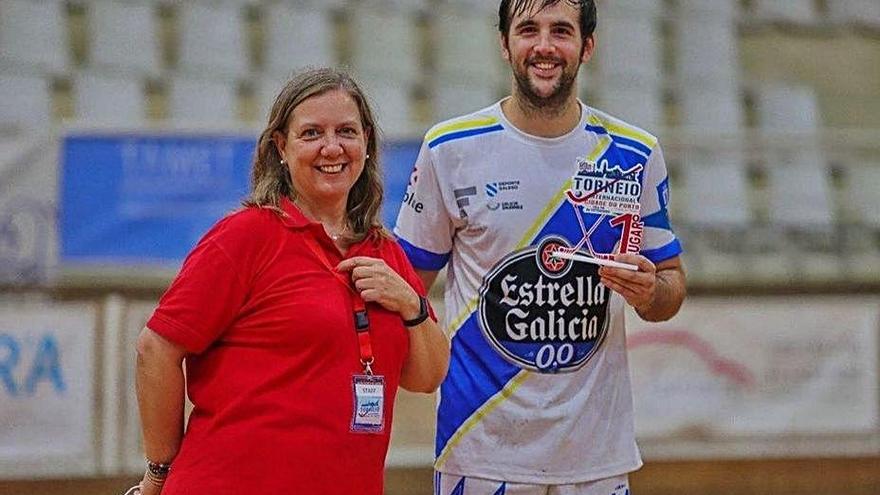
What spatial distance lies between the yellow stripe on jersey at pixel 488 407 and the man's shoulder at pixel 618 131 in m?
0.59

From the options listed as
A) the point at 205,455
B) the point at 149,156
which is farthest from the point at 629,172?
the point at 149,156

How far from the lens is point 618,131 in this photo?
3.07m

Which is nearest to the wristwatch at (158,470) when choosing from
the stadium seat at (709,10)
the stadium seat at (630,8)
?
the stadium seat at (630,8)

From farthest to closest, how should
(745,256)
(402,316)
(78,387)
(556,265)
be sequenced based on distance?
(745,256) < (78,387) < (556,265) < (402,316)

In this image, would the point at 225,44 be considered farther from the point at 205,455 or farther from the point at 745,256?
the point at 205,455

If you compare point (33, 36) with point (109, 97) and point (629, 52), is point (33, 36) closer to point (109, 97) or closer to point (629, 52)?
point (109, 97)

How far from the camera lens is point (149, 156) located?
20.2ft

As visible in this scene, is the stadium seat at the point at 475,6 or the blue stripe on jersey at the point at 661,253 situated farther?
the stadium seat at the point at 475,6

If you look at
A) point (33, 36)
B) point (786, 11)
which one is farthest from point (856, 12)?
point (33, 36)

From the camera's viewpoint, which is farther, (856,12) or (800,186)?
(856,12)

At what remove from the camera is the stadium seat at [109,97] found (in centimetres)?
726

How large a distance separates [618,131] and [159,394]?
133cm

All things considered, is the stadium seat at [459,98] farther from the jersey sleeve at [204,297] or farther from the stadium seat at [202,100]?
the jersey sleeve at [204,297]

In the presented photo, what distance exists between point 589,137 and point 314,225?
2.99 feet
